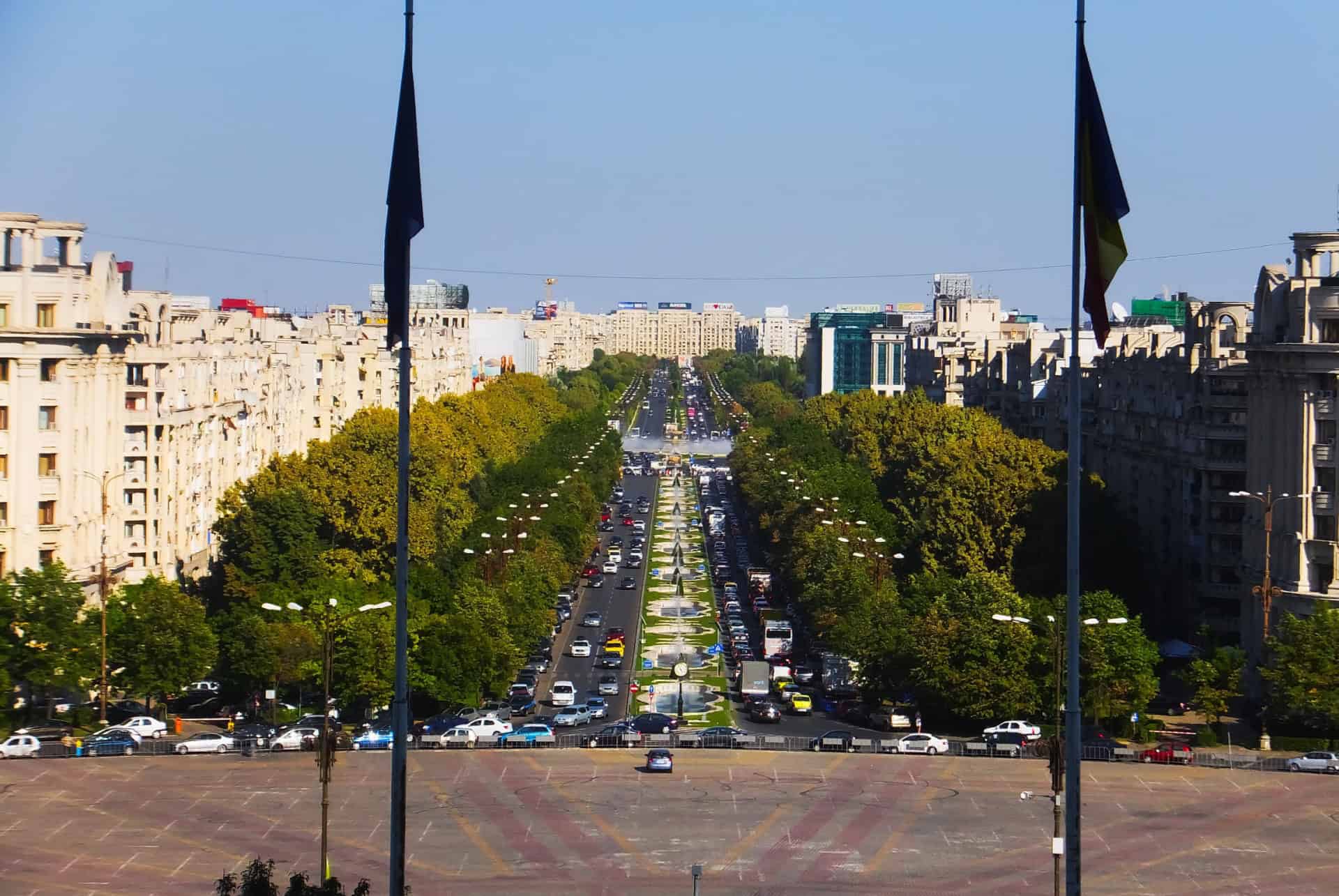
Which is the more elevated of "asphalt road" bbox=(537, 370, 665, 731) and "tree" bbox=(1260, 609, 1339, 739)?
"tree" bbox=(1260, 609, 1339, 739)

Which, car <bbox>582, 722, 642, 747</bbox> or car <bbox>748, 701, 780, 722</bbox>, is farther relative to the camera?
car <bbox>748, 701, 780, 722</bbox>

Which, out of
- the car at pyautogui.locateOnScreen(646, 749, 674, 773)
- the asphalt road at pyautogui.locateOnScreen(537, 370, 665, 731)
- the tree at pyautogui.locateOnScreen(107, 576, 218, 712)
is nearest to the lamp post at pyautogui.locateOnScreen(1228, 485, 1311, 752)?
the car at pyautogui.locateOnScreen(646, 749, 674, 773)

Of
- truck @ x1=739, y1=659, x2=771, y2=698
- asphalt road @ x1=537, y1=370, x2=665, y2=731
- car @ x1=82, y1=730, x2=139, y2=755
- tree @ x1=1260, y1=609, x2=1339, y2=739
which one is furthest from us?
asphalt road @ x1=537, y1=370, x2=665, y2=731

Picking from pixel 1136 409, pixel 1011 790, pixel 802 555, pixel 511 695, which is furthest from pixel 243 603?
pixel 1136 409

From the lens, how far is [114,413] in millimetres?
87188

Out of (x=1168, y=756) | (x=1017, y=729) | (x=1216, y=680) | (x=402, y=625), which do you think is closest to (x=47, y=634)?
(x=1017, y=729)

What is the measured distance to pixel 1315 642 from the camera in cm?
6844

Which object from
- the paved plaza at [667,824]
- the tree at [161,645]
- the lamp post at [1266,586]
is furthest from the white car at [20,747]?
the lamp post at [1266,586]

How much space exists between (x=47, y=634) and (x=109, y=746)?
6.88m

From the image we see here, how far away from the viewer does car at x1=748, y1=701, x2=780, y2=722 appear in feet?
251

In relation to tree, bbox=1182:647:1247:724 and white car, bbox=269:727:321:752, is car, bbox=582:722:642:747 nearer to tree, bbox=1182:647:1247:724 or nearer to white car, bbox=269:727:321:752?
white car, bbox=269:727:321:752

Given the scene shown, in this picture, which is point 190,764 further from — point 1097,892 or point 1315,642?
point 1315,642

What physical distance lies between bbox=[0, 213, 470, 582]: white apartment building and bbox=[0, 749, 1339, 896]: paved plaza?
20730mm

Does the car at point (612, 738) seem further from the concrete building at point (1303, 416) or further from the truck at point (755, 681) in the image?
the concrete building at point (1303, 416)
